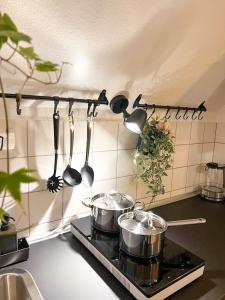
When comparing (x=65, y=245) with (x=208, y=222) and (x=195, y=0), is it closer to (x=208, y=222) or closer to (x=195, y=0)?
(x=208, y=222)

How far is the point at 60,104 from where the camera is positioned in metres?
1.01

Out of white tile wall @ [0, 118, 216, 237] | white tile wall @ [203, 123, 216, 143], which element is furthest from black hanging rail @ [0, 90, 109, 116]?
white tile wall @ [203, 123, 216, 143]

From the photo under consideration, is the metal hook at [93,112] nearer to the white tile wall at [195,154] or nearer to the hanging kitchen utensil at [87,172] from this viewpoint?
the hanging kitchen utensil at [87,172]

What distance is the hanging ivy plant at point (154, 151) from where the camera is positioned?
1.16 metres

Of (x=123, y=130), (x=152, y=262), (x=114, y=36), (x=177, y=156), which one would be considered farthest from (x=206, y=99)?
(x=152, y=262)

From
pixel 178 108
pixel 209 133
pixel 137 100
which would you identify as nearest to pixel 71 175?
pixel 137 100

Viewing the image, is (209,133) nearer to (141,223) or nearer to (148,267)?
(141,223)

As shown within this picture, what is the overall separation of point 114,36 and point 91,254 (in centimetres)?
79

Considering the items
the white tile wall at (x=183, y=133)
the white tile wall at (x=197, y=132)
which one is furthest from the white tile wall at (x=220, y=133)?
the white tile wall at (x=183, y=133)

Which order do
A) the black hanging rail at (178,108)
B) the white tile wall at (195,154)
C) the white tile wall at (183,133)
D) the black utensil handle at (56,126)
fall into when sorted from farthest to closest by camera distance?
the white tile wall at (195,154) < the white tile wall at (183,133) < the black hanging rail at (178,108) < the black utensil handle at (56,126)

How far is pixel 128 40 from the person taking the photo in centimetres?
86

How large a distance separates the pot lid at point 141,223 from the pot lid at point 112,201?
8cm

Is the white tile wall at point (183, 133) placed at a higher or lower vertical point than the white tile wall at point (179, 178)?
higher

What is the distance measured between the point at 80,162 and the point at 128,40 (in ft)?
1.78
